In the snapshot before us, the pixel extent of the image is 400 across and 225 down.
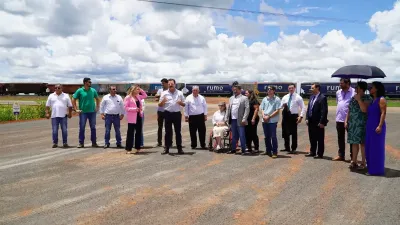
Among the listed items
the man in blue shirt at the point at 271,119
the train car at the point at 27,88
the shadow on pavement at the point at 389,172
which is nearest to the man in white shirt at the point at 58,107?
the man in blue shirt at the point at 271,119

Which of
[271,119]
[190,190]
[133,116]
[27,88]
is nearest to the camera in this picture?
[190,190]

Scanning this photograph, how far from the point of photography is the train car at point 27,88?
2653 inches

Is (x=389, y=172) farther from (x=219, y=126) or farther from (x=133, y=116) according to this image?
(x=133, y=116)

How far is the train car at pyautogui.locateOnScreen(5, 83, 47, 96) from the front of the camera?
6738 cm

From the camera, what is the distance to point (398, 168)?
27.0 ft

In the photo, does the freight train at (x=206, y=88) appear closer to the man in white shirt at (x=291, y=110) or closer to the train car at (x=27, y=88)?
the train car at (x=27, y=88)

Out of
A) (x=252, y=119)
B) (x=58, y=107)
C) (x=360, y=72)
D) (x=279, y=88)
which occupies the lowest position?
(x=252, y=119)

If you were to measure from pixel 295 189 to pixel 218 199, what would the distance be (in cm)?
147

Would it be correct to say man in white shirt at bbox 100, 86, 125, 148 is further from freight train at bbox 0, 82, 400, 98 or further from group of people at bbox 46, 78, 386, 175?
freight train at bbox 0, 82, 400, 98

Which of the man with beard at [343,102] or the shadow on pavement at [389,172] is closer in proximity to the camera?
the shadow on pavement at [389,172]

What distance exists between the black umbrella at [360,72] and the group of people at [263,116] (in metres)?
0.24

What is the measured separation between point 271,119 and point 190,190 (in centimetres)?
403

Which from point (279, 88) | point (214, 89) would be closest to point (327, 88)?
point (279, 88)

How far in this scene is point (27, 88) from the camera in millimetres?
67750
